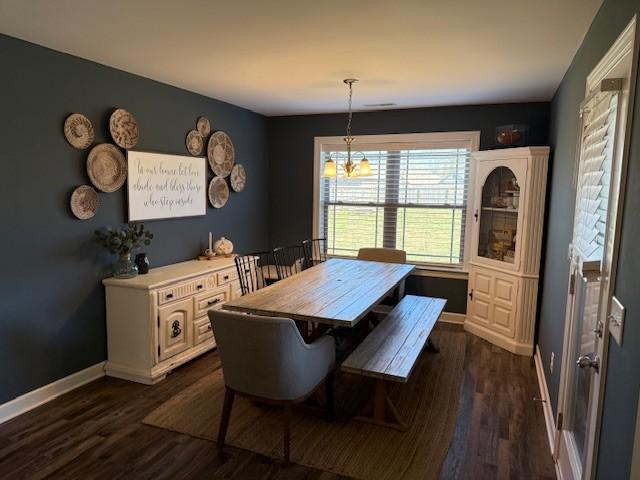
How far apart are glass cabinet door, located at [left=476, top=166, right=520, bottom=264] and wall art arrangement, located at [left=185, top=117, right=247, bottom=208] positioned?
8.76ft

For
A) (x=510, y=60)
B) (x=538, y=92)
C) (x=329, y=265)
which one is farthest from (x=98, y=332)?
(x=538, y=92)

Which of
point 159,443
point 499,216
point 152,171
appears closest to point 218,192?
point 152,171

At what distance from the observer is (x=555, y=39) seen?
2.53 metres

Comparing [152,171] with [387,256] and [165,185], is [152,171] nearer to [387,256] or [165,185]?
[165,185]

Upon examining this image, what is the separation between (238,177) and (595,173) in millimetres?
3737

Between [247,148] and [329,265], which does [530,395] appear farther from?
[247,148]

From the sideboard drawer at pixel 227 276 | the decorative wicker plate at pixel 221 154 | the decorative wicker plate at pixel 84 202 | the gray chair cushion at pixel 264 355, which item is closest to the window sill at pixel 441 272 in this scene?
the sideboard drawer at pixel 227 276

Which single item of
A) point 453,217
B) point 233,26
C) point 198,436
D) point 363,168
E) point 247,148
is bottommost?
point 198,436

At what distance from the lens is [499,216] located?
14.1 feet

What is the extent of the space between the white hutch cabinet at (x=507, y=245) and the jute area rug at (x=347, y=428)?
1.01m

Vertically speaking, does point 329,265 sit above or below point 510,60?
below

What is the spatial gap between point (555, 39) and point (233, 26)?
6.18 ft

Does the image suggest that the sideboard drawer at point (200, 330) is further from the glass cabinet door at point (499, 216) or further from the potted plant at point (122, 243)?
the glass cabinet door at point (499, 216)

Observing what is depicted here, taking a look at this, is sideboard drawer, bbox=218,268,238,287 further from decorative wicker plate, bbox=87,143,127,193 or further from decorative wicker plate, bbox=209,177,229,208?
decorative wicker plate, bbox=87,143,127,193
